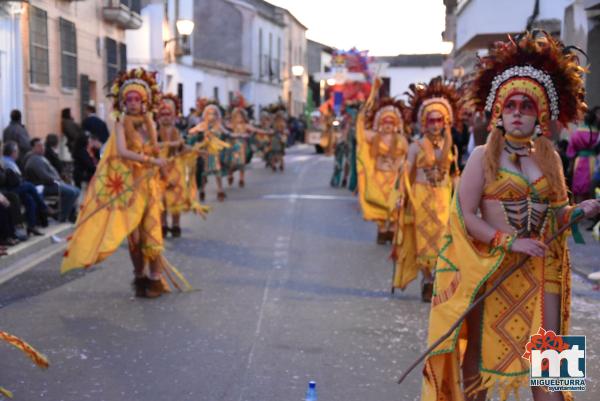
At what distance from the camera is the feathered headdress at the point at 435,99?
8.50m

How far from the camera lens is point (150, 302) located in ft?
28.0

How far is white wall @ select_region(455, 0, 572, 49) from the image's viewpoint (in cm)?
1984

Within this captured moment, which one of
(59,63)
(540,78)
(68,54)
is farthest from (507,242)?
(68,54)

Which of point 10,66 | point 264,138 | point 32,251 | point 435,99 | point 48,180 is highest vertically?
point 10,66

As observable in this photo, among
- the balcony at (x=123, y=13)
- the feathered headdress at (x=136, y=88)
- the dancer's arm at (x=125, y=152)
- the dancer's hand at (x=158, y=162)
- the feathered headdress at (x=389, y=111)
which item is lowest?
the dancer's hand at (x=158, y=162)

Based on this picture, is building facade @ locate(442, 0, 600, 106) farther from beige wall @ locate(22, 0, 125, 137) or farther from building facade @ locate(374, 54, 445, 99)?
building facade @ locate(374, 54, 445, 99)

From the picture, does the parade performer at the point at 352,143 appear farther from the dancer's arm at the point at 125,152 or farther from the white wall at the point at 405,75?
the white wall at the point at 405,75

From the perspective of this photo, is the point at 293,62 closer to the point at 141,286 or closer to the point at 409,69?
the point at 409,69

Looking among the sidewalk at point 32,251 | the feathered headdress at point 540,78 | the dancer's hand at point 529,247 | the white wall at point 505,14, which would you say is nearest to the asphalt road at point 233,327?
the sidewalk at point 32,251

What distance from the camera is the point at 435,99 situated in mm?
8562

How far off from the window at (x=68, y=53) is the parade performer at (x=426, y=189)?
1402cm

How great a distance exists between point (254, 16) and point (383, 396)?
180 feet

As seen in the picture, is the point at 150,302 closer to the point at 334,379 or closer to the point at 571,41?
the point at 334,379

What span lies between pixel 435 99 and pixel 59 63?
1411cm
